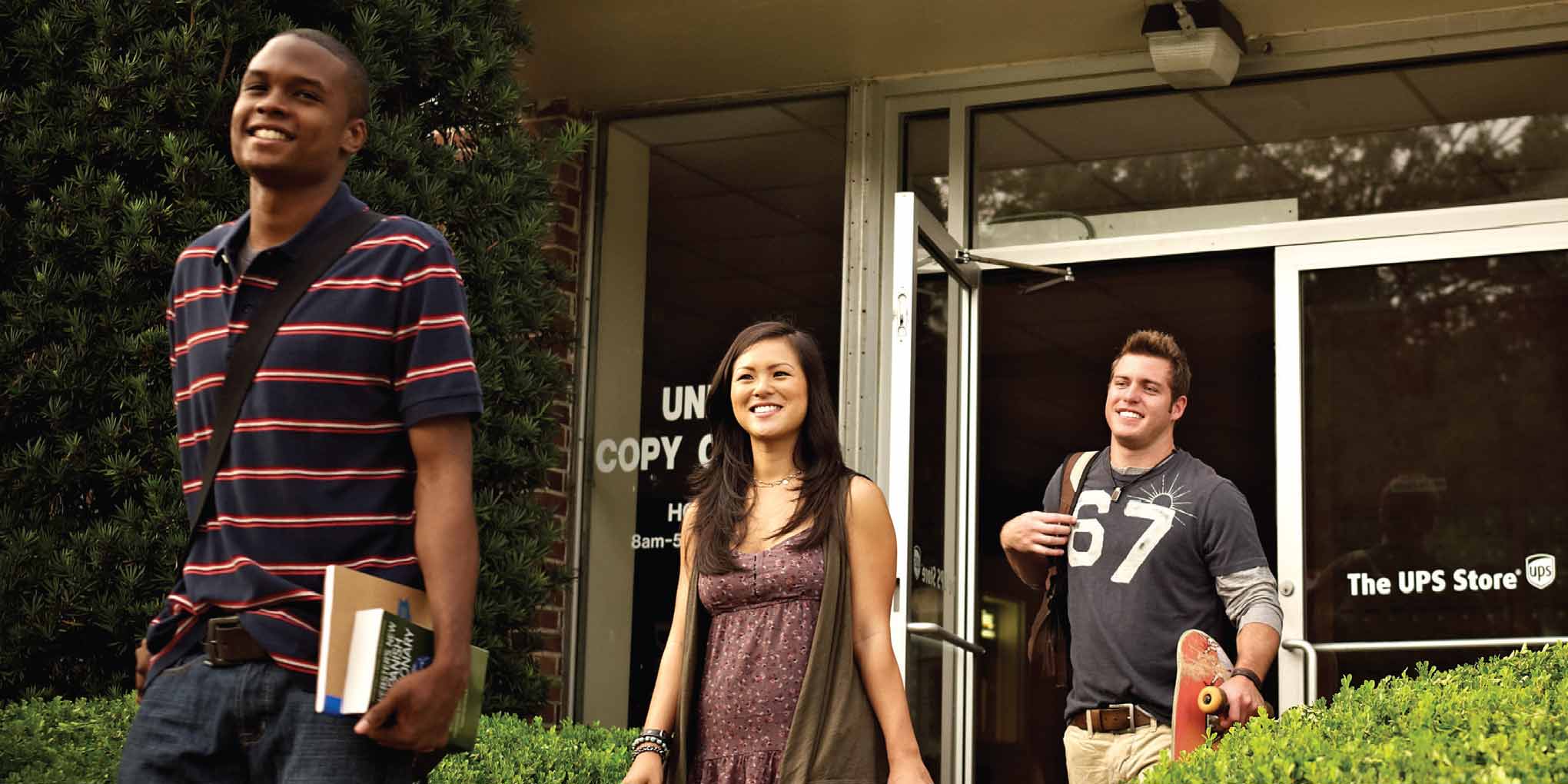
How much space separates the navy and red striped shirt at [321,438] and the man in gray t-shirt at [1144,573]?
289 cm

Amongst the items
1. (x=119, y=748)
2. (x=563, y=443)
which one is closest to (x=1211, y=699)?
(x=119, y=748)

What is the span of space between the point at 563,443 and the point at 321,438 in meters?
5.85

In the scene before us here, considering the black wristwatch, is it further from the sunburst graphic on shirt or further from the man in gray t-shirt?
the sunburst graphic on shirt

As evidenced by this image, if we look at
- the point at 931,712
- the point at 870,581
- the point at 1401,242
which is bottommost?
the point at 931,712

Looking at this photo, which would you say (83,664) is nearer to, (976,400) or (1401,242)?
(976,400)

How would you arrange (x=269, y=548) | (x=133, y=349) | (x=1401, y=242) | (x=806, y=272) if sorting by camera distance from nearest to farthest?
1. (x=269, y=548)
2. (x=133, y=349)
3. (x=1401, y=242)
4. (x=806, y=272)

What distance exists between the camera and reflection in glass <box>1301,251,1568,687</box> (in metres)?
6.68

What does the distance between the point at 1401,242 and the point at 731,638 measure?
12.9ft

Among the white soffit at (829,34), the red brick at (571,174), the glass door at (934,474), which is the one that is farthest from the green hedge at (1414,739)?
the red brick at (571,174)

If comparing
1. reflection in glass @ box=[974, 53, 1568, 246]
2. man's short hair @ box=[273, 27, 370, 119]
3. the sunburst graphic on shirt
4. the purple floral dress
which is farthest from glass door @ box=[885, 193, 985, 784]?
man's short hair @ box=[273, 27, 370, 119]

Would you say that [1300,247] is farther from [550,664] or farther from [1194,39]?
[550,664]

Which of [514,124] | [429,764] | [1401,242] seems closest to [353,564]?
[429,764]

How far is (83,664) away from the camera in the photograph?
5.62m

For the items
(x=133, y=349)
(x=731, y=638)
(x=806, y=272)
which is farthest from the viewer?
(x=806, y=272)
